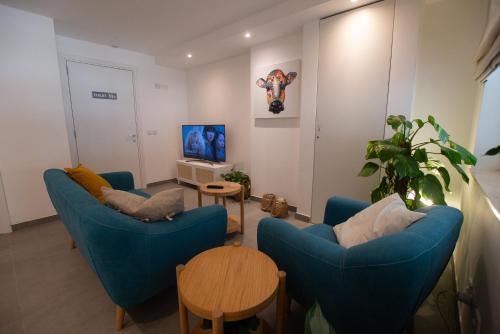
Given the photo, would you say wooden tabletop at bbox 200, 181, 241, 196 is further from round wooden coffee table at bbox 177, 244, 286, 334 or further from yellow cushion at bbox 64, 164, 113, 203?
round wooden coffee table at bbox 177, 244, 286, 334

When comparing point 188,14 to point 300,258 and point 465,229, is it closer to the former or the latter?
point 300,258

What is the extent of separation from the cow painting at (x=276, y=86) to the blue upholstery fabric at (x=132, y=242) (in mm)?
2136

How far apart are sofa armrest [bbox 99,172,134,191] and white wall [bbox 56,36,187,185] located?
156 cm

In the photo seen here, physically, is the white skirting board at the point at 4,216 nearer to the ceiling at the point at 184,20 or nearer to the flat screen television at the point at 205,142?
the ceiling at the point at 184,20

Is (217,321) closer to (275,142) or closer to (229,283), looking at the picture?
(229,283)

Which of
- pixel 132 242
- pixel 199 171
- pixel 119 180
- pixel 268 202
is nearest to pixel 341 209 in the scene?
pixel 132 242

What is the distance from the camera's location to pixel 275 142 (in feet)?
11.3

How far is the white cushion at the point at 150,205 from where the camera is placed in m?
1.37

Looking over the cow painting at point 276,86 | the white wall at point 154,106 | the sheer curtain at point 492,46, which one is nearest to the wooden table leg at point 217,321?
the sheer curtain at point 492,46

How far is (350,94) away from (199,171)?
114 inches

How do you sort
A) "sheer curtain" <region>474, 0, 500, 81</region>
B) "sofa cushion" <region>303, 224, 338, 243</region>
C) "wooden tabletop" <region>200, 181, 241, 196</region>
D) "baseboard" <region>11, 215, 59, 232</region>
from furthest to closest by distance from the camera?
1. "baseboard" <region>11, 215, 59, 232</region>
2. "wooden tabletop" <region>200, 181, 241, 196</region>
3. "sofa cushion" <region>303, 224, 338, 243</region>
4. "sheer curtain" <region>474, 0, 500, 81</region>

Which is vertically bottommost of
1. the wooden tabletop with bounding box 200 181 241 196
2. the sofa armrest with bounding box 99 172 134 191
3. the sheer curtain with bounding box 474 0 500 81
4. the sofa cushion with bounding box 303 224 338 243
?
the sofa cushion with bounding box 303 224 338 243

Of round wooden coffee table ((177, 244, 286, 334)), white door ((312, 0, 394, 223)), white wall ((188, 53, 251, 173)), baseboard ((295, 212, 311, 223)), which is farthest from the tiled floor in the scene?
white wall ((188, 53, 251, 173))

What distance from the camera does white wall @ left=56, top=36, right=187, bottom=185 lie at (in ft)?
13.0
